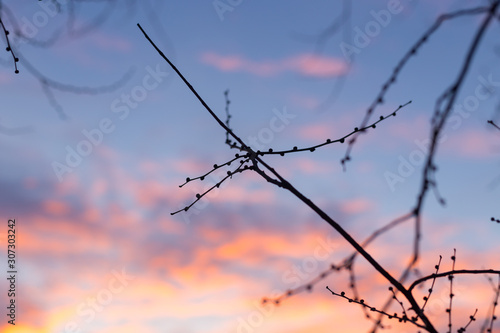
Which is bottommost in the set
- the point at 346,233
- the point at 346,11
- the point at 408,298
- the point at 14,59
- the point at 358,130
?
the point at 408,298

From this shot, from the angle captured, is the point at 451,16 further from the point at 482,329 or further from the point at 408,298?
the point at 482,329

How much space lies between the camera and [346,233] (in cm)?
231

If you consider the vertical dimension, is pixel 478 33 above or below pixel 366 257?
above

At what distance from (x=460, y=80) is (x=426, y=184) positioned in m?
0.42

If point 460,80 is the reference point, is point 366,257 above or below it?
below

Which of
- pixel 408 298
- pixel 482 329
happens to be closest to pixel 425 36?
pixel 408 298

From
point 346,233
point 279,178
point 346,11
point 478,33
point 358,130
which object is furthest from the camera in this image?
point 346,11

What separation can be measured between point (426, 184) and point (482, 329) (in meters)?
2.21

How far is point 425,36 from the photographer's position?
8.22 feet

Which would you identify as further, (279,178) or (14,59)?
(14,59)

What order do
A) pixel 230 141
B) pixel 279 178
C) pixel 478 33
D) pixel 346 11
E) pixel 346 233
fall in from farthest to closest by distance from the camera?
pixel 346 11 < pixel 230 141 < pixel 279 178 < pixel 346 233 < pixel 478 33

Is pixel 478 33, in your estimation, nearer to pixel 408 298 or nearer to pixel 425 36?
pixel 425 36

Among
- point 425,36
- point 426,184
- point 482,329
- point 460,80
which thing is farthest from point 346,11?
point 482,329

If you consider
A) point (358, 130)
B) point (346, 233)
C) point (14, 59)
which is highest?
point (14, 59)
